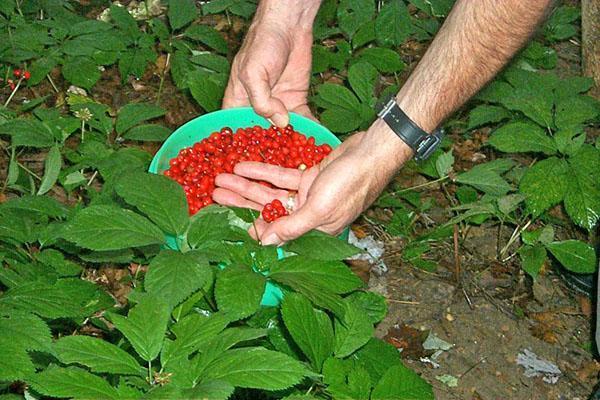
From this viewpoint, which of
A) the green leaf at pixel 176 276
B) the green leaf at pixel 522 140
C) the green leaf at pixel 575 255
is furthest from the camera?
the green leaf at pixel 522 140

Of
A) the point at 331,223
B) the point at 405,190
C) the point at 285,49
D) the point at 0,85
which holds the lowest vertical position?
the point at 0,85

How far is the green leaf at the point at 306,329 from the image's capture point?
1.75 metres

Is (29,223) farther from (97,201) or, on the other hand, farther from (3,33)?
(3,33)

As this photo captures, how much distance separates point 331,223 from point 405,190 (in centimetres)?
82

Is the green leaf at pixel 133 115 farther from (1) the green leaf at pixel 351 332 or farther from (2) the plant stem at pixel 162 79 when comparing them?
(1) the green leaf at pixel 351 332

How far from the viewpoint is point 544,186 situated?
2633mm

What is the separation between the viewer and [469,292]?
2.76m

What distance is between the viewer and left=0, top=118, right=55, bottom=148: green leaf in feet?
8.39

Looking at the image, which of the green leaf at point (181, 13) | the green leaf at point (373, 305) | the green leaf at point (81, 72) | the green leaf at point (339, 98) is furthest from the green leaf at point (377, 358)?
the green leaf at point (181, 13)

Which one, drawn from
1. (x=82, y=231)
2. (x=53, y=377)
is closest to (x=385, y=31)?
(x=82, y=231)

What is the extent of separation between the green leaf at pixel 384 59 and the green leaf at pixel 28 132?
1.31m

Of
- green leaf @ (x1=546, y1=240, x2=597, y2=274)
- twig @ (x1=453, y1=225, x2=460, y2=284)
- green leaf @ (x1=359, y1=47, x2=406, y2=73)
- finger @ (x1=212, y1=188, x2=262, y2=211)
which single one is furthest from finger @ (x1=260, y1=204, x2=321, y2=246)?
green leaf @ (x1=359, y1=47, x2=406, y2=73)

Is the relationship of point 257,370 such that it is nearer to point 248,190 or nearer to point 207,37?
point 248,190

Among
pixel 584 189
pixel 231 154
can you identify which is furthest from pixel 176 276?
pixel 584 189
